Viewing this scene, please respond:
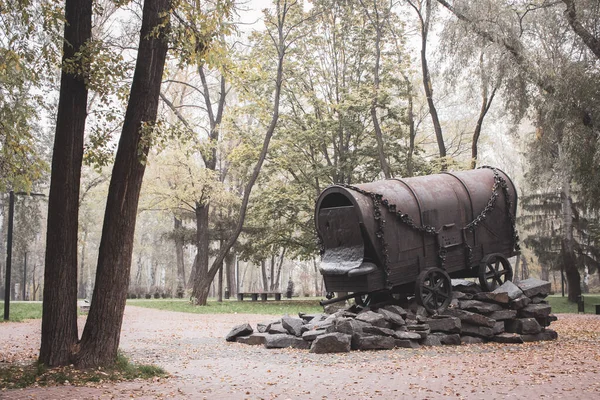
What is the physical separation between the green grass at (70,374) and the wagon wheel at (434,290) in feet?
18.4

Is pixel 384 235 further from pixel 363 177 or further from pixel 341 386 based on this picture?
pixel 363 177

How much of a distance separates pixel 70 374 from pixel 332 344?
4412mm

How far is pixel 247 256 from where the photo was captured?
29984mm

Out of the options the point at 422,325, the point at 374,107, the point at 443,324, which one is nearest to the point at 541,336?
the point at 443,324

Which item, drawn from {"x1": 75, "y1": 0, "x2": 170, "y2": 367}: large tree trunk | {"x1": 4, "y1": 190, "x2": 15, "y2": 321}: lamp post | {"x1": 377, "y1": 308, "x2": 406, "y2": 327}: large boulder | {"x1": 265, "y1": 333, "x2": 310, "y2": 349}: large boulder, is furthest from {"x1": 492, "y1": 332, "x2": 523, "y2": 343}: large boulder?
{"x1": 4, "y1": 190, "x2": 15, "y2": 321}: lamp post

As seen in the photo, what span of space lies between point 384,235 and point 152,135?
5.22m

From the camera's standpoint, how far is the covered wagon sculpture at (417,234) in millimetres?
11109

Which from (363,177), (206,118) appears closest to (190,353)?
(363,177)

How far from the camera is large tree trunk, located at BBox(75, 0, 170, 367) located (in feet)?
25.0

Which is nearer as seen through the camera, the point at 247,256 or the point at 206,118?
the point at 247,256

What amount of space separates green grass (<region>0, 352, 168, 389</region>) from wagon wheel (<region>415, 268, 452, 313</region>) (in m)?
5.62

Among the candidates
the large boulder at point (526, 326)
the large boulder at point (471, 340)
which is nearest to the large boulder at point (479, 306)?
the large boulder at point (526, 326)

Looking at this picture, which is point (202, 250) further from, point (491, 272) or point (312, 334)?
point (312, 334)

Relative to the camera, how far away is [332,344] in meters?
9.84
